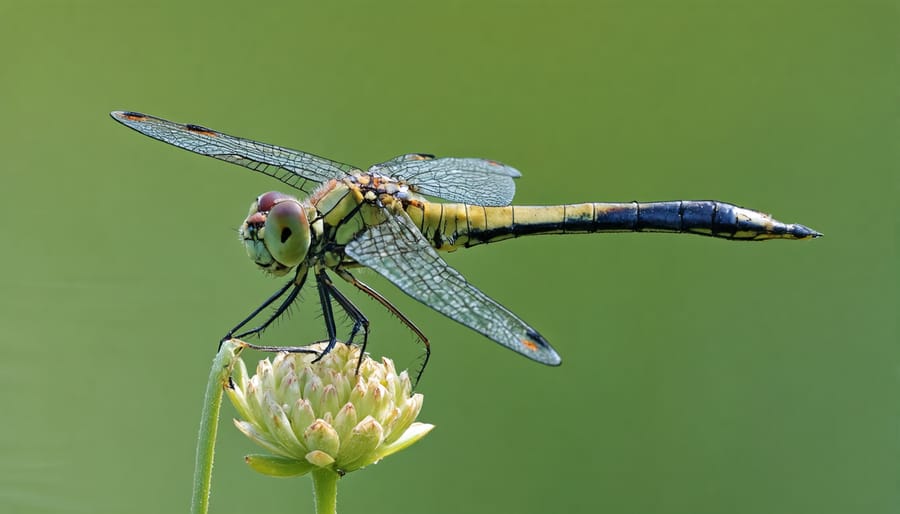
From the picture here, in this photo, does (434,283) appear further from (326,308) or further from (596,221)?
(596,221)

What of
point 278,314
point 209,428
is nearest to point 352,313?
point 278,314

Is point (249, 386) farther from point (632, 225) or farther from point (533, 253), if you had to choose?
point (533, 253)

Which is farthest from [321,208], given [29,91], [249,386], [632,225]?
[29,91]

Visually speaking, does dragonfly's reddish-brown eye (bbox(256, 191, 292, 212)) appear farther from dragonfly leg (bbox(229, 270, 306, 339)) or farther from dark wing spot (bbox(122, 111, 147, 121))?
dark wing spot (bbox(122, 111, 147, 121))

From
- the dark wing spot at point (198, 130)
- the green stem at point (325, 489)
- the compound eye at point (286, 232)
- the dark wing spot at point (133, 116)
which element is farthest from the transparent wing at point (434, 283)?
the dark wing spot at point (133, 116)

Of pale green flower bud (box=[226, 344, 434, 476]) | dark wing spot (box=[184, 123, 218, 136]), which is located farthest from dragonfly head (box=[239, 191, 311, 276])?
dark wing spot (box=[184, 123, 218, 136])

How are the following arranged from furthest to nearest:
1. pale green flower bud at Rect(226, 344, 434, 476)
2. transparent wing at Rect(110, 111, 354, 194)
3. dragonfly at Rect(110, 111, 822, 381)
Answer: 1. transparent wing at Rect(110, 111, 354, 194)
2. dragonfly at Rect(110, 111, 822, 381)
3. pale green flower bud at Rect(226, 344, 434, 476)

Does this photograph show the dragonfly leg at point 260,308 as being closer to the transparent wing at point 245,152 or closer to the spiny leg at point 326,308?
the spiny leg at point 326,308
